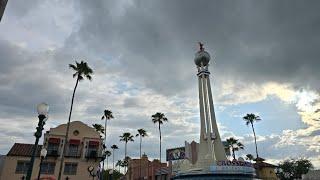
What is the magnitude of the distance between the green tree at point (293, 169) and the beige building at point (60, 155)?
236 feet

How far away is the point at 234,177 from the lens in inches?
1672

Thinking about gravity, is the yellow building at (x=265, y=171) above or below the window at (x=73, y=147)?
below

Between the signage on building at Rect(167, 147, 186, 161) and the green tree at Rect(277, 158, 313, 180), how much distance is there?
50568mm

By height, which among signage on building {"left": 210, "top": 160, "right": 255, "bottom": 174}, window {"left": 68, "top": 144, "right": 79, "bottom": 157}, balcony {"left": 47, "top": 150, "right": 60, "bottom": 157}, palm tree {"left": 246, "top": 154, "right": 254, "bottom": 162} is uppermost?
palm tree {"left": 246, "top": 154, "right": 254, "bottom": 162}

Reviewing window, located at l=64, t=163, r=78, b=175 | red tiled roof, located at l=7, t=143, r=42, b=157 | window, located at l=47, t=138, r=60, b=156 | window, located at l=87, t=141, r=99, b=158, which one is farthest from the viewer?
window, located at l=87, t=141, r=99, b=158

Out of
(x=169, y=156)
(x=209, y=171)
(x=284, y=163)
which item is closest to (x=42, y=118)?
(x=209, y=171)

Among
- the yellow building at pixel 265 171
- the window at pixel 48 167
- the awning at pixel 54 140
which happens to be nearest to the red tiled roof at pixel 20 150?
the window at pixel 48 167

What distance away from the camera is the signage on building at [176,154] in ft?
201

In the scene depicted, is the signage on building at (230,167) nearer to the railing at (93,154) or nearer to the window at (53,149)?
the railing at (93,154)

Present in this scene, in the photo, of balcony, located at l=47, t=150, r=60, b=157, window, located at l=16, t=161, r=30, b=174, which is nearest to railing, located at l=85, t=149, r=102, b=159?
balcony, located at l=47, t=150, r=60, b=157

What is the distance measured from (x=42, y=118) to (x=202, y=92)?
42.1 metres

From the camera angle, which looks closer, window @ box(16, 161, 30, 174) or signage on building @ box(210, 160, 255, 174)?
signage on building @ box(210, 160, 255, 174)

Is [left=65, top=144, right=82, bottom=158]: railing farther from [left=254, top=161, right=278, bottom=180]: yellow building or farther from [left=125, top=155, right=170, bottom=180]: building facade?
[left=254, top=161, right=278, bottom=180]: yellow building

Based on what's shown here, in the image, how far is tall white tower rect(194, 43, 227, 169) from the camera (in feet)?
153
